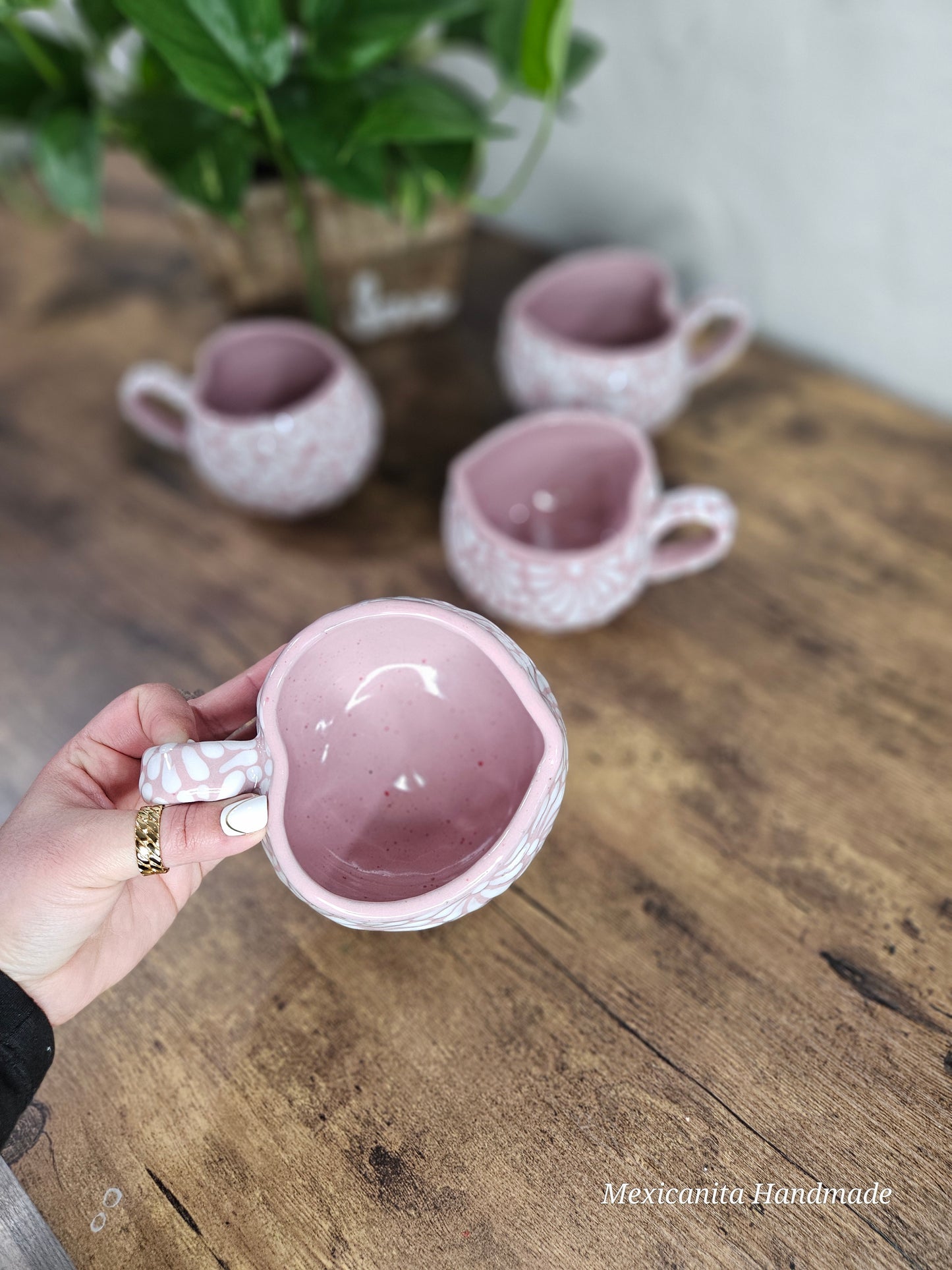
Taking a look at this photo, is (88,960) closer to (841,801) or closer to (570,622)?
(570,622)

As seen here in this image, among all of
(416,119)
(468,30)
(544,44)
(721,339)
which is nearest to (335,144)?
(416,119)

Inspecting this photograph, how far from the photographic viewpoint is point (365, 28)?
0.67 meters

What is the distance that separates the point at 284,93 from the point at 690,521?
18.6 inches

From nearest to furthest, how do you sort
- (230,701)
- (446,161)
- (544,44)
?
(230,701) < (544,44) < (446,161)

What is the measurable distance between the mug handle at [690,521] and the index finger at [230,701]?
289 mm

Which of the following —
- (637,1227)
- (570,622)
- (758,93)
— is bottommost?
(637,1227)

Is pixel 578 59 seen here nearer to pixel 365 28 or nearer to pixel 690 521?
pixel 365 28

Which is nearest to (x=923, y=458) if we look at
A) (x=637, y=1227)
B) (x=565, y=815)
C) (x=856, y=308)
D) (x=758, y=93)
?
(x=856, y=308)

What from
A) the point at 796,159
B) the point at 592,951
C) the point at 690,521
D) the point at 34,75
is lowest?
the point at 592,951

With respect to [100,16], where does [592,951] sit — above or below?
below

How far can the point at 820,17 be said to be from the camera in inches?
29.6

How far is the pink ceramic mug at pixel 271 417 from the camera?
73 cm

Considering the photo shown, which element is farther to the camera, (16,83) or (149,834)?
(16,83)

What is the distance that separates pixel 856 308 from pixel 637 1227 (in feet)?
2.58
